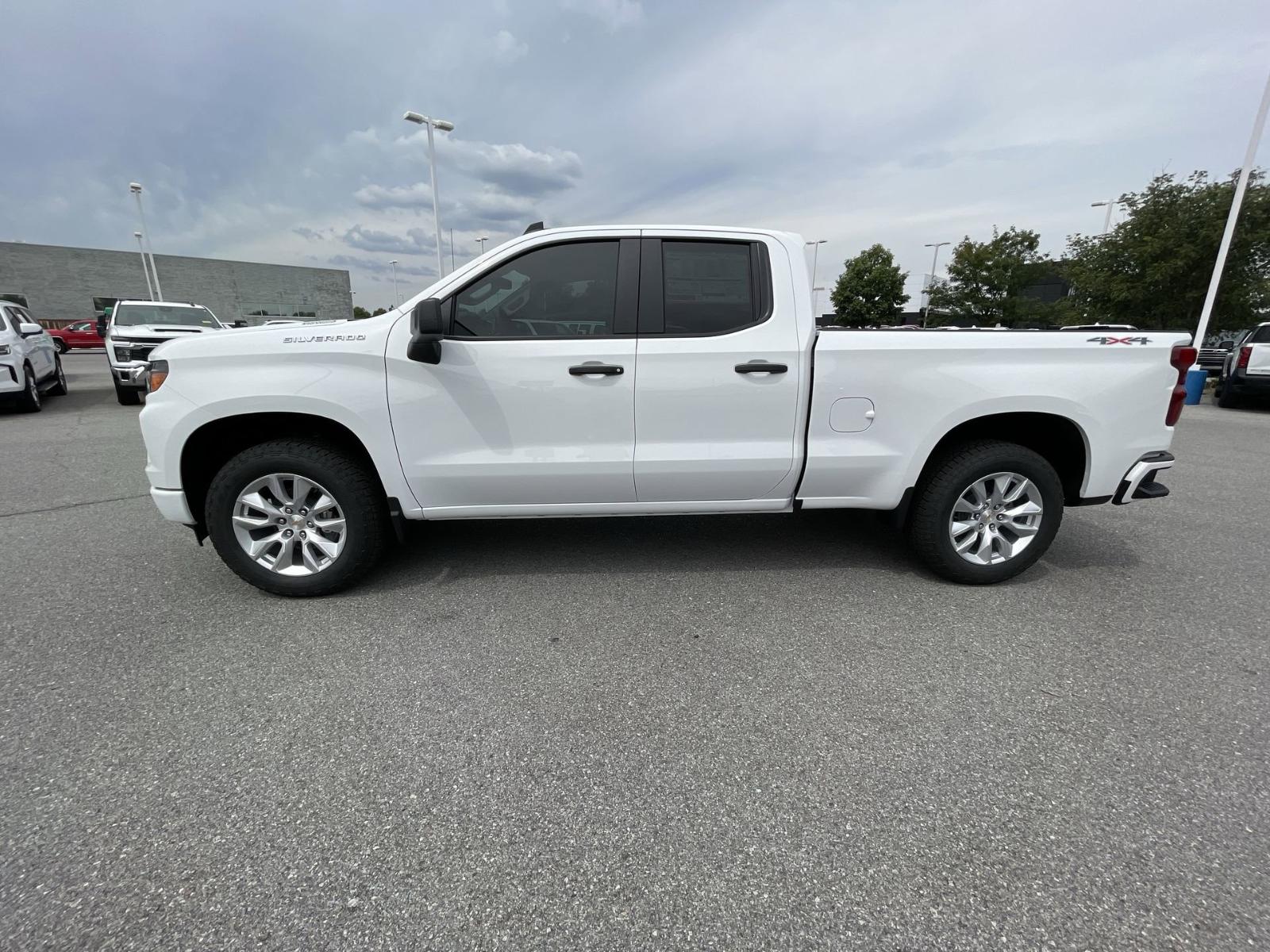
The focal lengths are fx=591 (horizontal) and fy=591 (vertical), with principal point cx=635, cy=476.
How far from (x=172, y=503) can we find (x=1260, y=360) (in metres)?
16.2

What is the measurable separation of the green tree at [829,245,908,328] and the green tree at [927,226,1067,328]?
978 cm

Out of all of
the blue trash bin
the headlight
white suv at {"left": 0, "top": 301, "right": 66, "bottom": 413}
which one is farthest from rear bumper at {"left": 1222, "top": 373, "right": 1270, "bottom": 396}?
white suv at {"left": 0, "top": 301, "right": 66, "bottom": 413}

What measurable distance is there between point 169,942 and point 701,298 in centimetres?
307

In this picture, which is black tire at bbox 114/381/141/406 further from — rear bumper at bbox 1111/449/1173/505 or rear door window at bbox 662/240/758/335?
rear bumper at bbox 1111/449/1173/505

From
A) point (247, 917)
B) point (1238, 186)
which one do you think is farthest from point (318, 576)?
point (1238, 186)

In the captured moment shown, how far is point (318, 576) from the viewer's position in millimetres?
3184

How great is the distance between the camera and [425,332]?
2.79m

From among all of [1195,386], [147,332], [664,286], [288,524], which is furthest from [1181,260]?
[147,332]

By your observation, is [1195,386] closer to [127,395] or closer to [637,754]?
[637,754]

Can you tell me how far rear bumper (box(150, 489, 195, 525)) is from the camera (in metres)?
3.08

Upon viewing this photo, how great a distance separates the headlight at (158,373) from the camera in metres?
2.99

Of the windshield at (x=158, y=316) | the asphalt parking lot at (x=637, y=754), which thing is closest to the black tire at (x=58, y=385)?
the windshield at (x=158, y=316)

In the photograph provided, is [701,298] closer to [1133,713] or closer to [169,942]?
[1133,713]

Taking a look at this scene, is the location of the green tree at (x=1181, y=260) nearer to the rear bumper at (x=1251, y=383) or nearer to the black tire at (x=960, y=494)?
the rear bumper at (x=1251, y=383)
